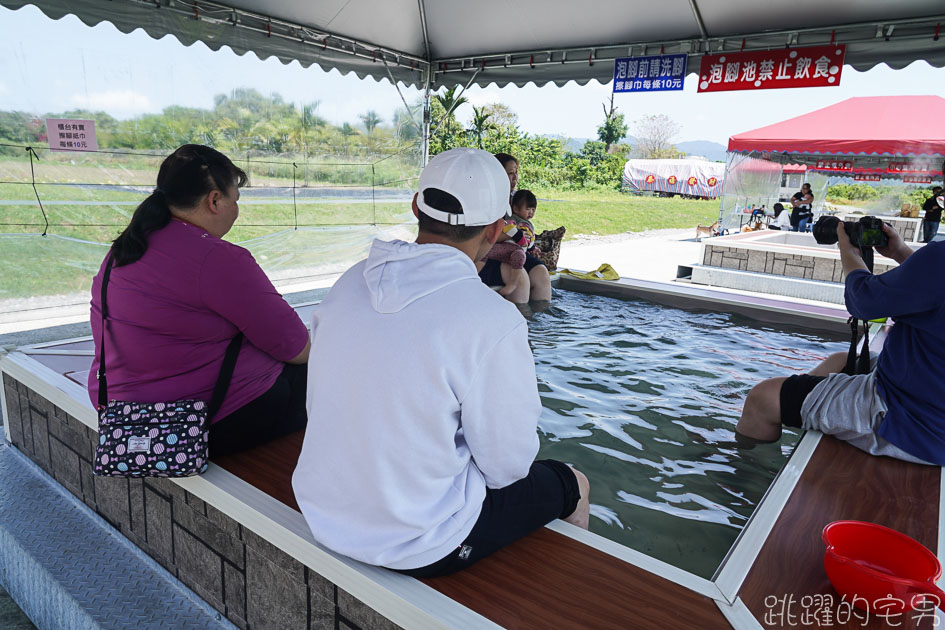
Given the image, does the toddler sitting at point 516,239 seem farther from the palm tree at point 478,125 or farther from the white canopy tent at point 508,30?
the palm tree at point 478,125

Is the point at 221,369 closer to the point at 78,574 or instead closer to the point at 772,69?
the point at 78,574

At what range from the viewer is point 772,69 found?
5309 mm

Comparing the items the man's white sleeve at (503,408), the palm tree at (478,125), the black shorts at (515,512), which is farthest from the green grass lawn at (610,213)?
the man's white sleeve at (503,408)

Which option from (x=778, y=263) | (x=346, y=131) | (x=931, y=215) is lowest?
(x=778, y=263)

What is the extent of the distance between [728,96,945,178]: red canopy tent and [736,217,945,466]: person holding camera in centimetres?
905

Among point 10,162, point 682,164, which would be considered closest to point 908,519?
point 10,162

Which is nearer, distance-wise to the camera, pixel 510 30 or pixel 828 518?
pixel 828 518

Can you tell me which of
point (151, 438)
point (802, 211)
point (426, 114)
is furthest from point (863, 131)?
point (151, 438)

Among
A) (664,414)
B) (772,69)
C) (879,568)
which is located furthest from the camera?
(772,69)

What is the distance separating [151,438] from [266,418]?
389 mm

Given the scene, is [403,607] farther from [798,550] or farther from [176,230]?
[176,230]

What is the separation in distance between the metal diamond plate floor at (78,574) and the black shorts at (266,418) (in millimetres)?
468

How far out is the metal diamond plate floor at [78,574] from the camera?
1773 millimetres

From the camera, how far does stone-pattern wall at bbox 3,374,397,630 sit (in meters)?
1.48
